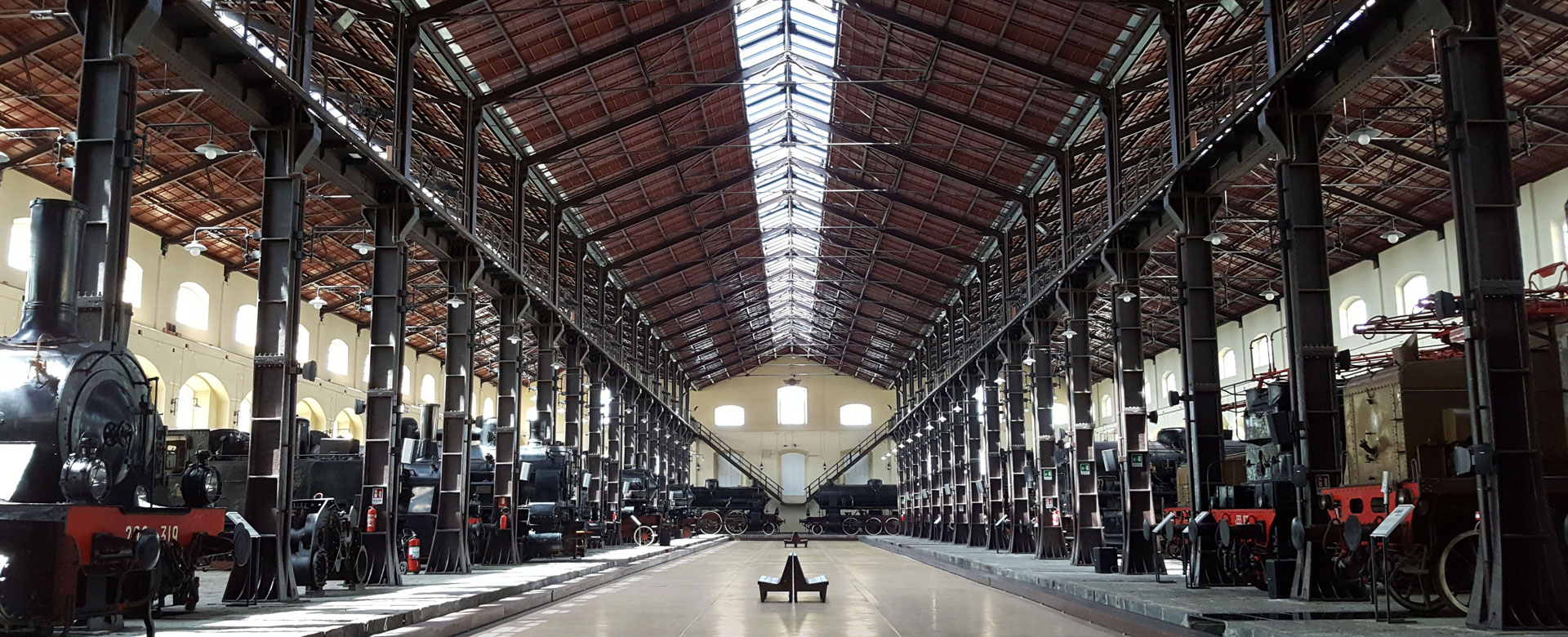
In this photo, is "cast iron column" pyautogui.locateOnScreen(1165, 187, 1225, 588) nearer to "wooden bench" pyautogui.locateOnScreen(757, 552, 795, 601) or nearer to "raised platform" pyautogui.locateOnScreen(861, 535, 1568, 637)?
"raised platform" pyautogui.locateOnScreen(861, 535, 1568, 637)

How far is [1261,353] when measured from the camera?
1512 inches

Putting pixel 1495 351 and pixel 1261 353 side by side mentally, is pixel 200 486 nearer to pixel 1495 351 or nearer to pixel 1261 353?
pixel 1495 351

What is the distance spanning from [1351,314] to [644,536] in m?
22.9

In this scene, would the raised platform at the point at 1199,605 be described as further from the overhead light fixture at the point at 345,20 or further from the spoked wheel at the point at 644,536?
the spoked wheel at the point at 644,536

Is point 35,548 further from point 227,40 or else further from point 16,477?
point 227,40

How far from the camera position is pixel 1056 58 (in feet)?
70.0

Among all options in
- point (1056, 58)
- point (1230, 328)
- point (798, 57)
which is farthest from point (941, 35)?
point (1230, 328)

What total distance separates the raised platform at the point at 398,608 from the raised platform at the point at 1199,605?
7.11m

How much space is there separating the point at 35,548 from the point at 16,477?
1.92 ft

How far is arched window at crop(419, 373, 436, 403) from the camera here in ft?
156

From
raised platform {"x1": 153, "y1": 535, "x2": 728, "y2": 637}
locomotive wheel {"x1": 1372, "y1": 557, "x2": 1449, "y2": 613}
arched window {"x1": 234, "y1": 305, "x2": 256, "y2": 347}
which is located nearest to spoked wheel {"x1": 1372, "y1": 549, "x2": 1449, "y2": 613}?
Result: locomotive wheel {"x1": 1372, "y1": 557, "x2": 1449, "y2": 613}

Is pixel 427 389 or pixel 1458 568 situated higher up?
pixel 427 389

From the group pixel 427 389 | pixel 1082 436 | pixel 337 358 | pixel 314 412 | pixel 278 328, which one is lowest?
pixel 1082 436

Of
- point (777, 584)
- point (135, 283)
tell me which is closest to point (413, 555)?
point (777, 584)
